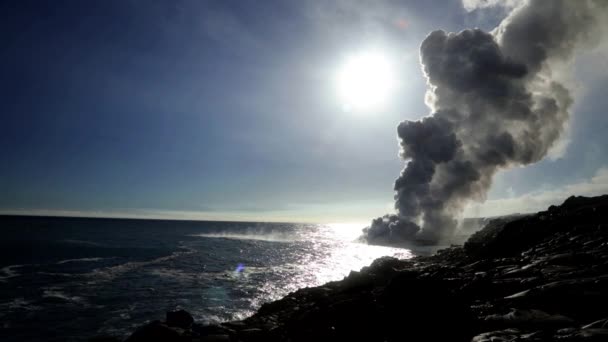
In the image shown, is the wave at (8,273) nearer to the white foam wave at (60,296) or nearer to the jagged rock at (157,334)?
the white foam wave at (60,296)

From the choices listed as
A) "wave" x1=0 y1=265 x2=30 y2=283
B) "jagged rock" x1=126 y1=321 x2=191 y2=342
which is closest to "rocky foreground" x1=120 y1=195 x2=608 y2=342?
"jagged rock" x1=126 y1=321 x2=191 y2=342

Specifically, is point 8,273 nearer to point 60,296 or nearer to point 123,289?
point 60,296

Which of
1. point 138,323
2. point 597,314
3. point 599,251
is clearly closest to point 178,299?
point 138,323

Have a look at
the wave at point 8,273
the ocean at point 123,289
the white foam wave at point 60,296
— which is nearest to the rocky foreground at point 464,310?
the ocean at point 123,289

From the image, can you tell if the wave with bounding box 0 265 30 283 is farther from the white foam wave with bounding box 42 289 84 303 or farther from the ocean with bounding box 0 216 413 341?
the white foam wave with bounding box 42 289 84 303

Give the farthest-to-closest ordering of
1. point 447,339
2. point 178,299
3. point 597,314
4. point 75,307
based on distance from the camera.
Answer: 1. point 178,299
2. point 75,307
3. point 447,339
4. point 597,314

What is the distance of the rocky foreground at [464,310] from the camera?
9523 millimetres

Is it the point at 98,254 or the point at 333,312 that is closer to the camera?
the point at 333,312

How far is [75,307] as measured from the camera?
24406 mm

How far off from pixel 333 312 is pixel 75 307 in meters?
21.5

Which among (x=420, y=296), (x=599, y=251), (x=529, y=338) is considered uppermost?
(x=599, y=251)

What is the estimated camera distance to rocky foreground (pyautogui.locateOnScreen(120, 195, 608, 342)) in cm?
952

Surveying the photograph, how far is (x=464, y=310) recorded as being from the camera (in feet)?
43.9

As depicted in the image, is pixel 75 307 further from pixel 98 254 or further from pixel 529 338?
pixel 98 254
